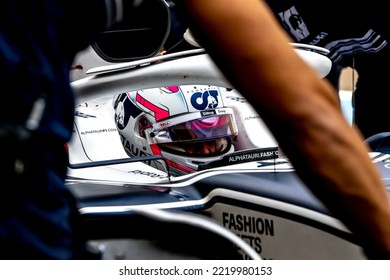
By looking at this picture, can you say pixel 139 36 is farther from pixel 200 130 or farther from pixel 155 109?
pixel 155 109

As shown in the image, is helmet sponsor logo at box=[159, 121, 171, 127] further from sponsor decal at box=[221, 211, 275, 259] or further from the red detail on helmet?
sponsor decal at box=[221, 211, 275, 259]

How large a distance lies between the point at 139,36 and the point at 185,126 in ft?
6.68

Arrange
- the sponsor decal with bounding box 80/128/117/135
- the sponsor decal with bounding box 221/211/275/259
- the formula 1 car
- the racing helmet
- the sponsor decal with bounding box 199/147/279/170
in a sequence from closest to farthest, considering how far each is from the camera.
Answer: the formula 1 car → the sponsor decal with bounding box 221/211/275/259 → the sponsor decal with bounding box 199/147/279/170 → the sponsor decal with bounding box 80/128/117/135 → the racing helmet

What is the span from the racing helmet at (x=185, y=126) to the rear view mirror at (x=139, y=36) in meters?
1.71

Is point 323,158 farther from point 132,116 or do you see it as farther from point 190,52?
point 132,116

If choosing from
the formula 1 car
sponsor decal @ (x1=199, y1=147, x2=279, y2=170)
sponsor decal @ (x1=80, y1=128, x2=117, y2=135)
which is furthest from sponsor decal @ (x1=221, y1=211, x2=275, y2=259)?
sponsor decal @ (x1=80, y1=128, x2=117, y2=135)

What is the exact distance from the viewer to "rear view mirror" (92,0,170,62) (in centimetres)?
85

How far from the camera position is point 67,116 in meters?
0.53

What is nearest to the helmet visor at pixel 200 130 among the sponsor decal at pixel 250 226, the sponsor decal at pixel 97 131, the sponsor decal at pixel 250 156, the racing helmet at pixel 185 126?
the racing helmet at pixel 185 126

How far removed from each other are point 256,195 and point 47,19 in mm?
867

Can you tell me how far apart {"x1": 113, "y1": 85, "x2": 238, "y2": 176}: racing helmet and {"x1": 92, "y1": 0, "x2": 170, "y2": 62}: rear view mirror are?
171 cm

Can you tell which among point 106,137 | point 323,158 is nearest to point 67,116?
point 323,158

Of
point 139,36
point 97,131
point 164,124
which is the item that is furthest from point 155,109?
point 139,36

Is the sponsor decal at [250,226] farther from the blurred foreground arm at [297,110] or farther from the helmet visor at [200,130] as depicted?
the helmet visor at [200,130]
